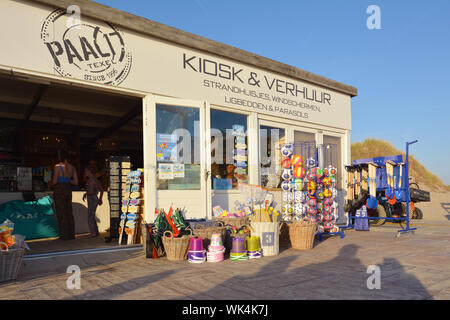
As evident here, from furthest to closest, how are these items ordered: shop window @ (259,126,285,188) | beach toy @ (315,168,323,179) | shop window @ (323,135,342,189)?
shop window @ (323,135,342,189) < shop window @ (259,126,285,188) < beach toy @ (315,168,323,179)

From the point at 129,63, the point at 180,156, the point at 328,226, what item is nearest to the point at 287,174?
the point at 328,226

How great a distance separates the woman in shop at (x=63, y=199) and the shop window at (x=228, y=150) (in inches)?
119

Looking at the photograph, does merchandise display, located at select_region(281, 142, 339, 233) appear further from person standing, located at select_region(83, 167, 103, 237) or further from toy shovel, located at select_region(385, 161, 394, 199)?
person standing, located at select_region(83, 167, 103, 237)

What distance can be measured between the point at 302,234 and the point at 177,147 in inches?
105

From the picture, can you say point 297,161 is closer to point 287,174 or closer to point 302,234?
point 287,174

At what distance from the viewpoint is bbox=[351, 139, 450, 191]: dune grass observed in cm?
2757

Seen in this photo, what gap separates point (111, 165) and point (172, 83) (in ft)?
6.78

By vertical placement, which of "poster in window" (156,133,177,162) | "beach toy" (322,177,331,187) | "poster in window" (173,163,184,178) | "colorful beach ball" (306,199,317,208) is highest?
"poster in window" (156,133,177,162)

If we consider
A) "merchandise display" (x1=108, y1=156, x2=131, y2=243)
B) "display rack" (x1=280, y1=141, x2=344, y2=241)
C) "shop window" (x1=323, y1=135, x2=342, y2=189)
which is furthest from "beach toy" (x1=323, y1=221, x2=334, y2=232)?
"merchandise display" (x1=108, y1=156, x2=131, y2=243)

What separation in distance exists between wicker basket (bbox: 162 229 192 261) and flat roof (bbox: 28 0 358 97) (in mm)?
3444

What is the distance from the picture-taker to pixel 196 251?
523cm

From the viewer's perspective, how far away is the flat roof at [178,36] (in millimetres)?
5688
